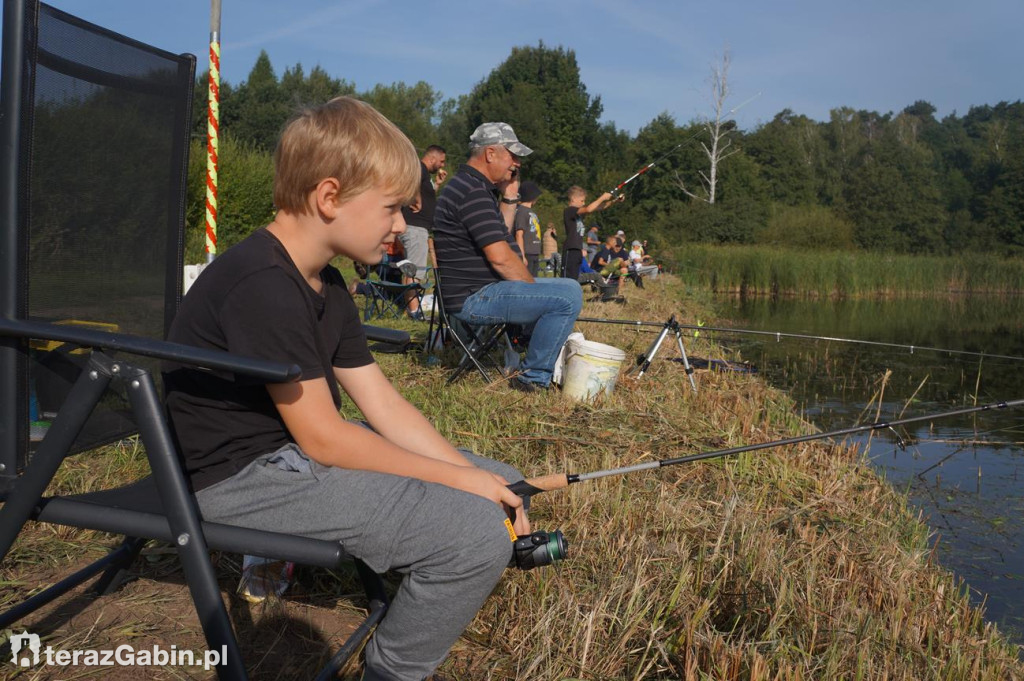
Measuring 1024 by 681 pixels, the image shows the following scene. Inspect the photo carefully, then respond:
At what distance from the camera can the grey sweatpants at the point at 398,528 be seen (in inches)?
70.8

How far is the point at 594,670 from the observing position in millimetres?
2234

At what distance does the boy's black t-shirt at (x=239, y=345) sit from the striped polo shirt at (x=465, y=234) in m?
3.27

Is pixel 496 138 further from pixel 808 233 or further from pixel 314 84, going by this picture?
pixel 314 84

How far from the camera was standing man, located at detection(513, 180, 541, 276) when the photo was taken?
1074 cm

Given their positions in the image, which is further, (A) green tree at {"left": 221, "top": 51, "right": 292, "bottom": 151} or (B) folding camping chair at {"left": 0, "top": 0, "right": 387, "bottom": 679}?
(A) green tree at {"left": 221, "top": 51, "right": 292, "bottom": 151}

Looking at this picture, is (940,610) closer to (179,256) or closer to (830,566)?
(830,566)

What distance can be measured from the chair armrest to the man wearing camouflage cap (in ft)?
11.4

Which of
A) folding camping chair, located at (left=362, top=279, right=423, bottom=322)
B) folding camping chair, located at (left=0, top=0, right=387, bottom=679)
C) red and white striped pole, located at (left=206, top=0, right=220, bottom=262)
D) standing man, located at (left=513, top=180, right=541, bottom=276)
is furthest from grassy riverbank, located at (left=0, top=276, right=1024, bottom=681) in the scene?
standing man, located at (left=513, top=180, right=541, bottom=276)

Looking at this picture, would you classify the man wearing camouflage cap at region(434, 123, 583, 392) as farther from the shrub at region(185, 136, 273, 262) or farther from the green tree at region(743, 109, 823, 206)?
the green tree at region(743, 109, 823, 206)

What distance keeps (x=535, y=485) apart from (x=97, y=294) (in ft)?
3.88

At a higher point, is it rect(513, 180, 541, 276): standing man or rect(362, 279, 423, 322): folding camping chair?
rect(513, 180, 541, 276): standing man

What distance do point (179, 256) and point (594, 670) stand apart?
156 cm

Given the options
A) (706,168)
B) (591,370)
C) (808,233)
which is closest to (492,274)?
(591,370)

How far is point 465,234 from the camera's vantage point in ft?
17.3
